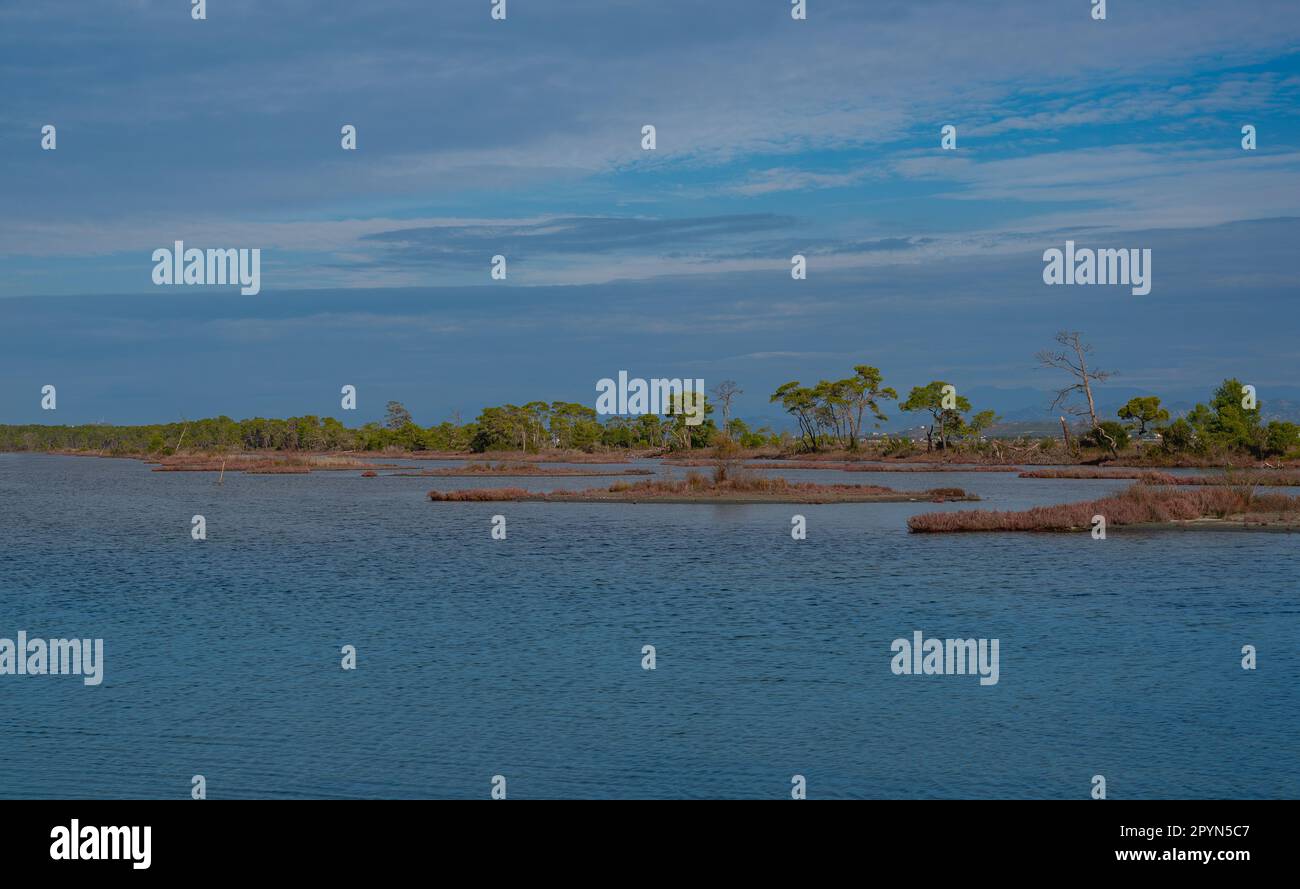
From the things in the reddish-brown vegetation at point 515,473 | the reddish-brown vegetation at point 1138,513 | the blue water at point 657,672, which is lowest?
the blue water at point 657,672

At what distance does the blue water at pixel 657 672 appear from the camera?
14.8 m

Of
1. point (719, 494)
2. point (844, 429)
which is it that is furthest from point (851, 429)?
point (719, 494)

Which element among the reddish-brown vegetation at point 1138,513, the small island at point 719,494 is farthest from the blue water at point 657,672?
the small island at point 719,494

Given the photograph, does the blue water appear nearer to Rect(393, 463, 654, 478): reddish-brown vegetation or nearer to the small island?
the small island

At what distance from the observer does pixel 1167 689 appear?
1902cm

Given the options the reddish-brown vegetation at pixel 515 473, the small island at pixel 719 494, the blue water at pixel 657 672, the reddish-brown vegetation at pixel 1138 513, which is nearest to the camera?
the blue water at pixel 657 672

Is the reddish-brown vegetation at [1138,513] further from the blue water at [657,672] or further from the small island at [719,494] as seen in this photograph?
the small island at [719,494]

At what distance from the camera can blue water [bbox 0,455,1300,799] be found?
14.8m

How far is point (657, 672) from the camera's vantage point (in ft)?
67.6

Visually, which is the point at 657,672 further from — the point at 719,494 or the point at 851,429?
the point at 851,429
